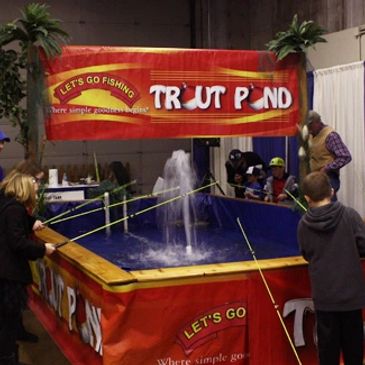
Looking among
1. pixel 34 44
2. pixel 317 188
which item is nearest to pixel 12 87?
pixel 34 44

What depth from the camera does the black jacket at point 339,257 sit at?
2883 millimetres

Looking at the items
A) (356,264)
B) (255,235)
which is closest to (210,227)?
(255,235)

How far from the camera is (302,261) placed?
11.1ft

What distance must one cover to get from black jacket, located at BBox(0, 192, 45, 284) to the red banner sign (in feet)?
4.78

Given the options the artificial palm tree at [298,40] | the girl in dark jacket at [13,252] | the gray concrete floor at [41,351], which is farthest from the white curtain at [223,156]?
the girl in dark jacket at [13,252]

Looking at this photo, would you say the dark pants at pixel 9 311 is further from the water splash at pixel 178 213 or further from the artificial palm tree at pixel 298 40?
the water splash at pixel 178 213

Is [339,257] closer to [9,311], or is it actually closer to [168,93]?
[9,311]

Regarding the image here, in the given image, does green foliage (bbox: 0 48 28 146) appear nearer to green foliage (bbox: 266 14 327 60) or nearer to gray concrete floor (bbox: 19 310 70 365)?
gray concrete floor (bbox: 19 310 70 365)

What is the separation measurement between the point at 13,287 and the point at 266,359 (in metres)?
1.42

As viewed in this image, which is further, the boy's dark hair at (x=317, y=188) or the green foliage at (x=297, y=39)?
the green foliage at (x=297, y=39)

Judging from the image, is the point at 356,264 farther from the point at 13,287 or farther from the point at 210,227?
the point at 210,227

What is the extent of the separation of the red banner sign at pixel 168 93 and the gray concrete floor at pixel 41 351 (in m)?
1.48

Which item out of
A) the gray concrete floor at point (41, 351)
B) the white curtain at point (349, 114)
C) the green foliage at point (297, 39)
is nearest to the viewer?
the gray concrete floor at point (41, 351)

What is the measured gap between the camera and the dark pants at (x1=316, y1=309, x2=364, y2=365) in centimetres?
295
